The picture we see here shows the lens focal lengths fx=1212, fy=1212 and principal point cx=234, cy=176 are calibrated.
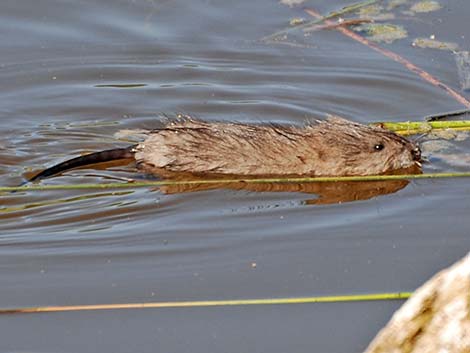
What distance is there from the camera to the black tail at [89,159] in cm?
745

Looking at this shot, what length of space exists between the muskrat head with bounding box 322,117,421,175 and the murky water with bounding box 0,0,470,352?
29 cm

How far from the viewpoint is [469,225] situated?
6.50 metres

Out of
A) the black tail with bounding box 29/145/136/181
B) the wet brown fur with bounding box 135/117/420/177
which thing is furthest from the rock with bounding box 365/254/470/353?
the black tail with bounding box 29/145/136/181

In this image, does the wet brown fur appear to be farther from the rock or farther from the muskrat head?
the rock

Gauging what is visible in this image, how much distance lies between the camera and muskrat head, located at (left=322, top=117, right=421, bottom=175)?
7.59 meters

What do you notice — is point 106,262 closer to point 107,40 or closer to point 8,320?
point 8,320

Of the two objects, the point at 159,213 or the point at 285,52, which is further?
the point at 285,52

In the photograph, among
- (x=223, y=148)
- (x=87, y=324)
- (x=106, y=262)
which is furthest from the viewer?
(x=223, y=148)

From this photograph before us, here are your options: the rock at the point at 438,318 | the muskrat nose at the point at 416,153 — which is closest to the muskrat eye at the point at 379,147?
the muskrat nose at the point at 416,153

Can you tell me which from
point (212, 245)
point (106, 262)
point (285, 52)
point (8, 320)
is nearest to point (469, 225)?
point (212, 245)

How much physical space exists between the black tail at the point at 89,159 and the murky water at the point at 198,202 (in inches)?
3.2

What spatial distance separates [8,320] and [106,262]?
2.55ft

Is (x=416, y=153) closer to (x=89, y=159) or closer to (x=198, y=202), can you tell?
(x=198, y=202)

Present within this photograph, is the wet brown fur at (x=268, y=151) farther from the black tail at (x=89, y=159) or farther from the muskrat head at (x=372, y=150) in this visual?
the black tail at (x=89, y=159)
